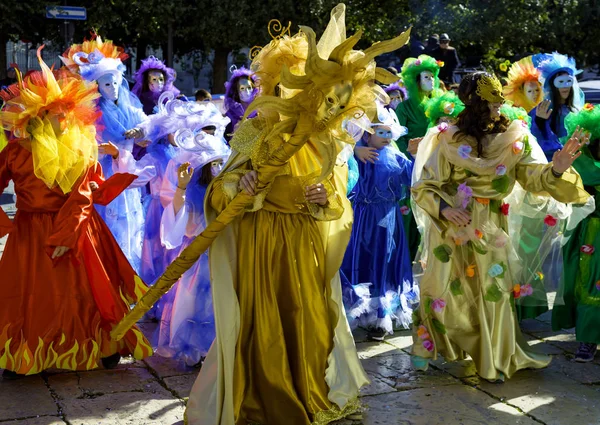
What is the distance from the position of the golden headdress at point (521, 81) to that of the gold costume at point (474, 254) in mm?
2554

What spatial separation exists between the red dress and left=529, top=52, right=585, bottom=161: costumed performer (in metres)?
3.79

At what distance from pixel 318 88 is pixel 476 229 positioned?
167 cm

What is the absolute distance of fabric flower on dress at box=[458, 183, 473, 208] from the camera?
4.80 metres

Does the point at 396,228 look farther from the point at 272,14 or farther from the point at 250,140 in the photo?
the point at 272,14

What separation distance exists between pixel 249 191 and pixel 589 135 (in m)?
2.35

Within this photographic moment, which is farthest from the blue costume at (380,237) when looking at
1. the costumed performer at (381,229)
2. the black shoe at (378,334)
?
the black shoe at (378,334)

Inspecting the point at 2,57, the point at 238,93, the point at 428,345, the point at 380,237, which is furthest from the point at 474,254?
the point at 2,57

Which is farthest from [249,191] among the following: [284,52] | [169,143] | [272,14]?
[272,14]

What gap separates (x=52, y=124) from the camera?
4.83 meters

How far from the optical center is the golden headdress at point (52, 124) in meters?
4.73

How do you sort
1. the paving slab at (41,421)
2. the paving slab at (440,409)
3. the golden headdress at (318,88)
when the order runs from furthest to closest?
1. the paving slab at (440,409)
2. the paving slab at (41,421)
3. the golden headdress at (318,88)

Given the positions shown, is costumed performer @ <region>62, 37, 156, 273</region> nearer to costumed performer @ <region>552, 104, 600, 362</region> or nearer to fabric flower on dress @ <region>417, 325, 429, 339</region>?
fabric flower on dress @ <region>417, 325, 429, 339</region>

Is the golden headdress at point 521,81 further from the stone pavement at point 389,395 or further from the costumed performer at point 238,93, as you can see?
the stone pavement at point 389,395

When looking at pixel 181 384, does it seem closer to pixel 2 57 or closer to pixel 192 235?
pixel 192 235
